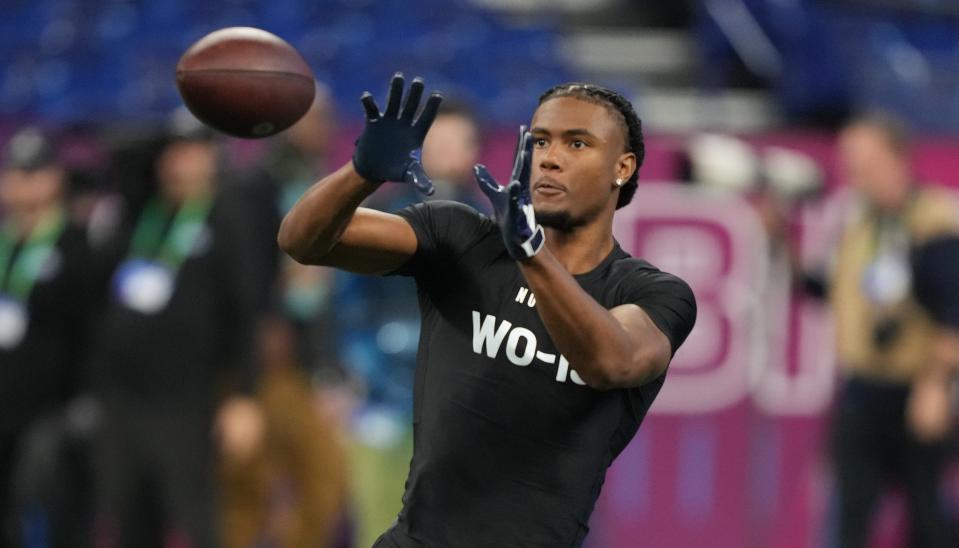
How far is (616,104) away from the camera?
3506mm

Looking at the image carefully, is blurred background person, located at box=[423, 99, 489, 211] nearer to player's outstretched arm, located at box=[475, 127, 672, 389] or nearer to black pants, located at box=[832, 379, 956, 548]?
black pants, located at box=[832, 379, 956, 548]

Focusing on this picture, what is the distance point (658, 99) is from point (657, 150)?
2.13 meters

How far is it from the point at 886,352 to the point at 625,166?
12.7 ft

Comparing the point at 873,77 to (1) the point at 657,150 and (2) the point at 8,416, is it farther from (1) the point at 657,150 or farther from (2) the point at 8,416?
(2) the point at 8,416

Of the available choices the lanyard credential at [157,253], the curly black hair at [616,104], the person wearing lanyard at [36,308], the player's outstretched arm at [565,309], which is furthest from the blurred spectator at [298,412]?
the player's outstretched arm at [565,309]

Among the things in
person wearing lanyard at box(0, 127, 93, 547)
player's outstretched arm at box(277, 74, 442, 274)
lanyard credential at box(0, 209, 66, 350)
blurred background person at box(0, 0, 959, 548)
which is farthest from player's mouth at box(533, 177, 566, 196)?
lanyard credential at box(0, 209, 66, 350)

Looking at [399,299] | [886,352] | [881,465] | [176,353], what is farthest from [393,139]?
[881,465]

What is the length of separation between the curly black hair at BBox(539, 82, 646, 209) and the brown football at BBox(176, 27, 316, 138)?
0.60 m

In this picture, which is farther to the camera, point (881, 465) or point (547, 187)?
point (881, 465)

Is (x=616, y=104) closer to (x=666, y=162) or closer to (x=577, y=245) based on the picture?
(x=577, y=245)

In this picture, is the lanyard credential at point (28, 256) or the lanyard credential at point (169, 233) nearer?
the lanyard credential at point (169, 233)

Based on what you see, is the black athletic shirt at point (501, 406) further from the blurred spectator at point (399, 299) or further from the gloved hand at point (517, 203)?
the blurred spectator at point (399, 299)

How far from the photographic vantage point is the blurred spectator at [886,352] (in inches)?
278

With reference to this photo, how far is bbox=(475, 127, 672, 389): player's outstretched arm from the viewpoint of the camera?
3051 mm
